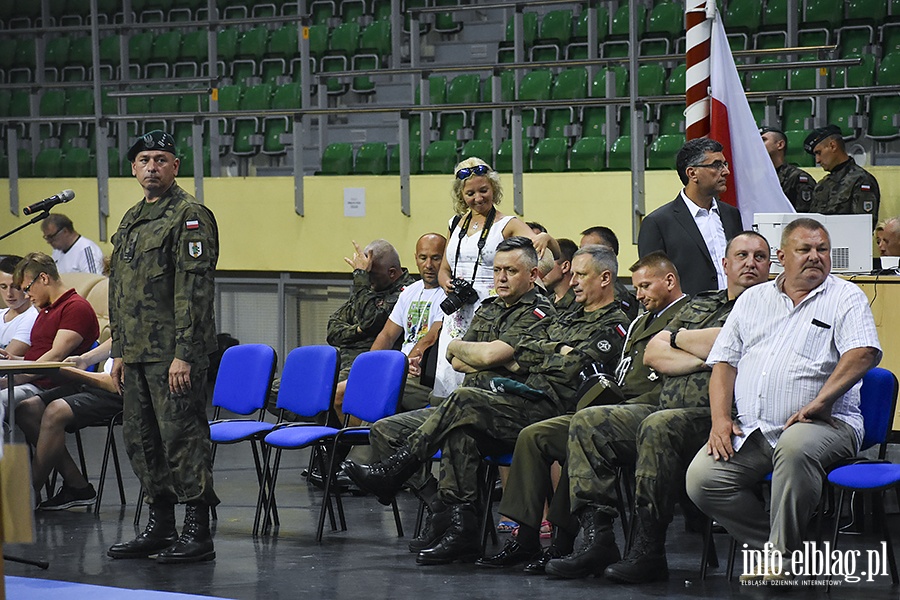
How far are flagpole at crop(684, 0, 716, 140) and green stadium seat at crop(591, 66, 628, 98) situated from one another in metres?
3.56

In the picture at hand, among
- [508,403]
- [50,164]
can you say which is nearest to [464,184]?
[508,403]

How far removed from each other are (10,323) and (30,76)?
715 cm

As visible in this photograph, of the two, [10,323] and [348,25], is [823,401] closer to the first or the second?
[10,323]

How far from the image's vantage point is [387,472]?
5664 millimetres

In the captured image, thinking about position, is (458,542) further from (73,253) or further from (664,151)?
(73,253)

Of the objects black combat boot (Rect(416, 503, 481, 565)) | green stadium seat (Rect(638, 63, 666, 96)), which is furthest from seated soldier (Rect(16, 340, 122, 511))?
green stadium seat (Rect(638, 63, 666, 96))

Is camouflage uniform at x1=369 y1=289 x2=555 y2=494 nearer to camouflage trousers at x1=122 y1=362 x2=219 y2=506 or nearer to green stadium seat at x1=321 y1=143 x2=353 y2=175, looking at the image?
camouflage trousers at x1=122 y1=362 x2=219 y2=506

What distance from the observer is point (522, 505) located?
17.3 feet

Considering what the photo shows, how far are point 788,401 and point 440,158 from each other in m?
6.15

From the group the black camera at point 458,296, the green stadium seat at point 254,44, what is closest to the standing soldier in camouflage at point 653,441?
the black camera at point 458,296

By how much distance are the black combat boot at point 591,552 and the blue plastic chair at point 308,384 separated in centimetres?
172

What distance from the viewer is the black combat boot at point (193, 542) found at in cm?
551

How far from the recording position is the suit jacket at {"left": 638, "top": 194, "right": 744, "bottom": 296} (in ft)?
19.9

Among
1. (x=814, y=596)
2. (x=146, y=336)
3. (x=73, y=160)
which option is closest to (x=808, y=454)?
(x=814, y=596)
